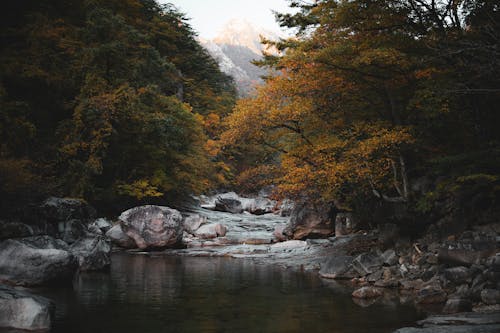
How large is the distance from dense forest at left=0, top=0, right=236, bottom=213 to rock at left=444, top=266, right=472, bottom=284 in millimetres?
15620

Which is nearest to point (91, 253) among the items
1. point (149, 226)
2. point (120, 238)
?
point (149, 226)

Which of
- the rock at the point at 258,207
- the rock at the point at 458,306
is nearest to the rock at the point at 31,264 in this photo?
the rock at the point at 458,306

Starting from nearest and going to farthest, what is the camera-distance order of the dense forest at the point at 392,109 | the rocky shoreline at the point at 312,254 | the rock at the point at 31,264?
the rocky shoreline at the point at 312,254
the rock at the point at 31,264
the dense forest at the point at 392,109

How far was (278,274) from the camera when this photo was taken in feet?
47.3

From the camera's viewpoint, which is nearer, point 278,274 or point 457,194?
point 457,194

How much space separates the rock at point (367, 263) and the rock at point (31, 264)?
8.59 meters

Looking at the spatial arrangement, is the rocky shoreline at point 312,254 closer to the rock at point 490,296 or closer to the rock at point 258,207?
the rock at point 490,296

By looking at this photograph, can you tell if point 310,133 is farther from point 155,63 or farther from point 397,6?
point 155,63

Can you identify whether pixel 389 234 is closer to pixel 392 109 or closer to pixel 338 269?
pixel 338 269

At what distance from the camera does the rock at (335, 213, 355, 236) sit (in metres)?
21.0

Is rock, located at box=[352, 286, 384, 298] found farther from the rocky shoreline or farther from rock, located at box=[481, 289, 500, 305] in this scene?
rock, located at box=[481, 289, 500, 305]

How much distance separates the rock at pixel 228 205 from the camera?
3512cm

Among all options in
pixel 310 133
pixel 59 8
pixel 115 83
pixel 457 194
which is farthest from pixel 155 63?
pixel 457 194

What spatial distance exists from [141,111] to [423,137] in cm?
1662
